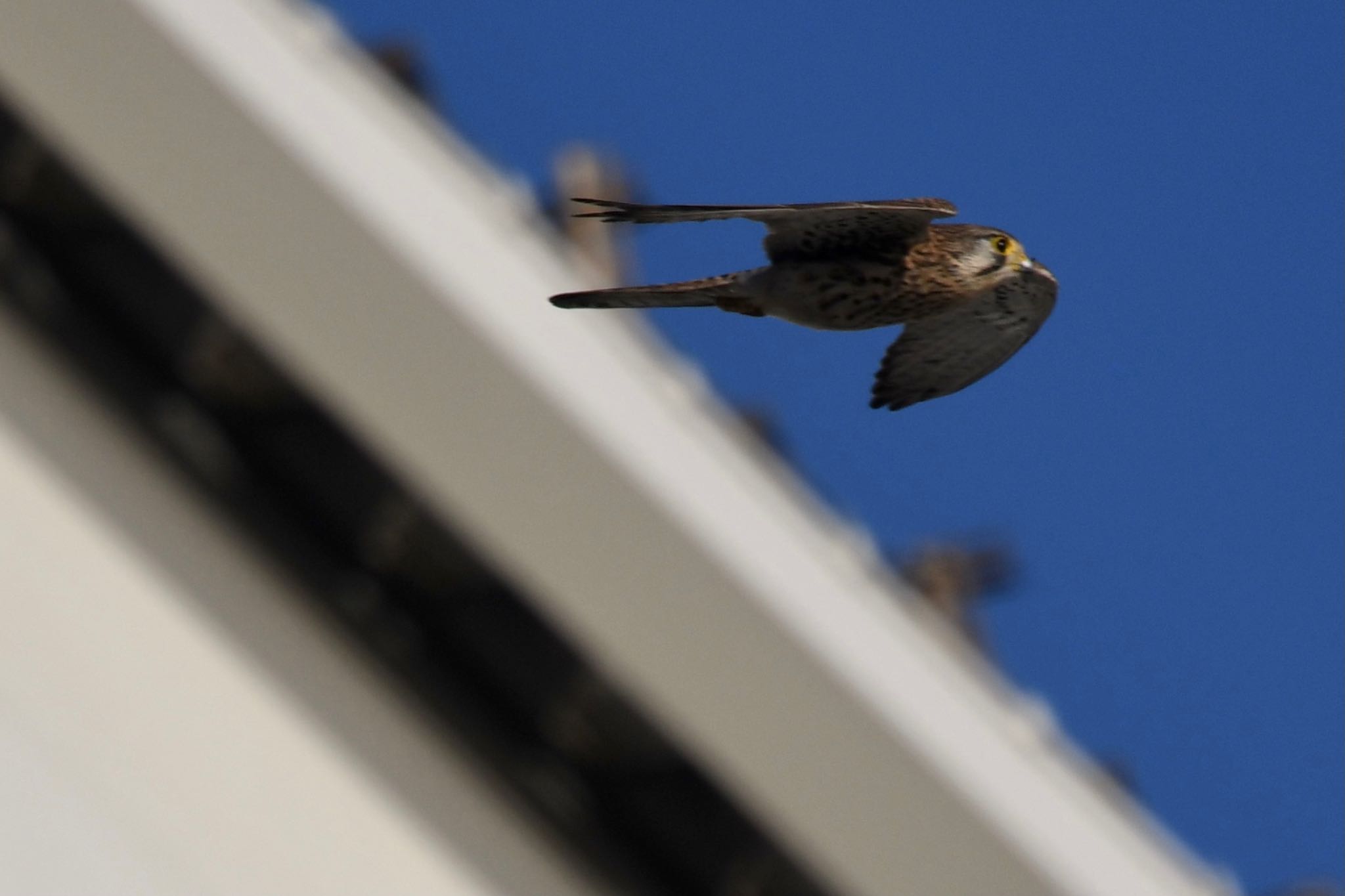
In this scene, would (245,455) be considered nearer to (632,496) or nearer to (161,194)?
(161,194)

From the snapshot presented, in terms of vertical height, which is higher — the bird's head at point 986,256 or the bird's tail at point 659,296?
the bird's head at point 986,256

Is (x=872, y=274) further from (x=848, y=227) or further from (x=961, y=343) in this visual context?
(x=961, y=343)

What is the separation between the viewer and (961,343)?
3947 mm

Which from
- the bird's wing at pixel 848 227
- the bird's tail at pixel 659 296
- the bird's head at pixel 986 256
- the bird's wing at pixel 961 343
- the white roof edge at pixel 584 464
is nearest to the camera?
the bird's tail at pixel 659 296

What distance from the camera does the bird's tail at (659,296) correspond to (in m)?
3.27

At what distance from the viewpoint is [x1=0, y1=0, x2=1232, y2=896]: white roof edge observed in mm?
6215

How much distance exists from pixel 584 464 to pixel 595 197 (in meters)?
1.74

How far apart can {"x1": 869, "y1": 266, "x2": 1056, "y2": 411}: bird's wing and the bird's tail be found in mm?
433

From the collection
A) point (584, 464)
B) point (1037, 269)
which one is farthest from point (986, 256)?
point (584, 464)

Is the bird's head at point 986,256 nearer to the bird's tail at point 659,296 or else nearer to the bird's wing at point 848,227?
the bird's wing at point 848,227

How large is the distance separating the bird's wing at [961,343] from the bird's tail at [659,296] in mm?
433

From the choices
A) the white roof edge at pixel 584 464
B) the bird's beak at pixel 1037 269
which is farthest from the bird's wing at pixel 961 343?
the white roof edge at pixel 584 464

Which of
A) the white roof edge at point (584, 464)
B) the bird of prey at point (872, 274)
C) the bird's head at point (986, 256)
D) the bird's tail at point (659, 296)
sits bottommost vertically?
the bird's tail at point (659, 296)

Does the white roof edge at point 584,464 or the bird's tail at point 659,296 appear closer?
the bird's tail at point 659,296
